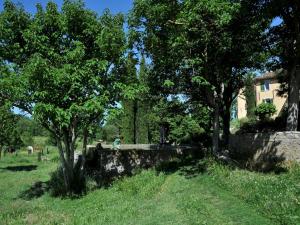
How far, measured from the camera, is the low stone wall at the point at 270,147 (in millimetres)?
17130

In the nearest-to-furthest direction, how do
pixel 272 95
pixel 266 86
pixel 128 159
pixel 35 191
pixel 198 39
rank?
pixel 198 39
pixel 35 191
pixel 128 159
pixel 272 95
pixel 266 86

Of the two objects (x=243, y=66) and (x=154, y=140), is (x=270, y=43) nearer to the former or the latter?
(x=243, y=66)

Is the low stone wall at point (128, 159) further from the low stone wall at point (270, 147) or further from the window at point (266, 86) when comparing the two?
the window at point (266, 86)

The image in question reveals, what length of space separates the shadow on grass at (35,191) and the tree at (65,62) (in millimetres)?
1550

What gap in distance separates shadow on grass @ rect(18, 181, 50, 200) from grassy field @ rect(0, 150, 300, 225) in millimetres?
44

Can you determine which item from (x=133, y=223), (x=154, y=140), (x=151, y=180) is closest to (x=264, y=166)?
(x=151, y=180)

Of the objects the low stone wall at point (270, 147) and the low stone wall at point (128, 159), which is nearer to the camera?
the low stone wall at point (270, 147)

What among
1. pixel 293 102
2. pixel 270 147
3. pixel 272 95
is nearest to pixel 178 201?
pixel 270 147

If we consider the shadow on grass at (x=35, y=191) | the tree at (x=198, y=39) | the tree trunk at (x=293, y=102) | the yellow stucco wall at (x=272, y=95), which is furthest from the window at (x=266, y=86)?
the shadow on grass at (x=35, y=191)

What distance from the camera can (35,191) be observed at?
20328 mm

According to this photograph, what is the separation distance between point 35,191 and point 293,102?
12479 millimetres

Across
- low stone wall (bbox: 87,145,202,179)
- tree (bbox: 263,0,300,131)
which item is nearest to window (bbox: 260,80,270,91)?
tree (bbox: 263,0,300,131)

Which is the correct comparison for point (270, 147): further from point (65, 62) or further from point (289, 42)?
point (65, 62)

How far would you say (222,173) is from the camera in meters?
15.7
